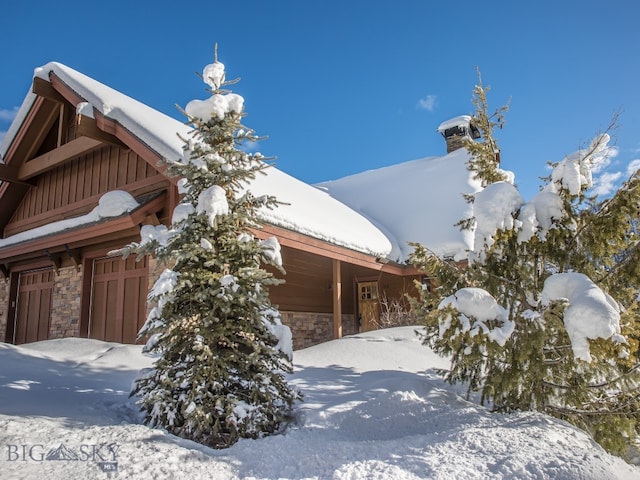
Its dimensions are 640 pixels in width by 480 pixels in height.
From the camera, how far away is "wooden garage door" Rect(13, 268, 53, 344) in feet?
35.0

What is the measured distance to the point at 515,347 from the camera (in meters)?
4.12

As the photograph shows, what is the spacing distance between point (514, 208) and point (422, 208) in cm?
1074

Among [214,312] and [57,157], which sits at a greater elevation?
[57,157]

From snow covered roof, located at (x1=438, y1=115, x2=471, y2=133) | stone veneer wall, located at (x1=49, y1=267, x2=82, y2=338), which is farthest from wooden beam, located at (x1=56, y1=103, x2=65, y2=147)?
snow covered roof, located at (x1=438, y1=115, x2=471, y2=133)

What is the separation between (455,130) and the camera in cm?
1909

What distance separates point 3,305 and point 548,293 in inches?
519

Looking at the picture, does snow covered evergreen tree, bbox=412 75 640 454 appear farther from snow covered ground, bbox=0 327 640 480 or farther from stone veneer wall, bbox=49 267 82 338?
stone veneer wall, bbox=49 267 82 338

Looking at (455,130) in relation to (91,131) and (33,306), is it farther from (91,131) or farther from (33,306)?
(33,306)

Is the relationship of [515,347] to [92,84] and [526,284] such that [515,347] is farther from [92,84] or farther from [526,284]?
[92,84]

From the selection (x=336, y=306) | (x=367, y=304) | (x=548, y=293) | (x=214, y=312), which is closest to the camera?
(x=548, y=293)

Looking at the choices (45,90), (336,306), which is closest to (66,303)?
(45,90)

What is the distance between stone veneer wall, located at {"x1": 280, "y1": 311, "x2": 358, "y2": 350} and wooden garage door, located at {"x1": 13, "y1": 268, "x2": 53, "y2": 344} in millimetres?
5644

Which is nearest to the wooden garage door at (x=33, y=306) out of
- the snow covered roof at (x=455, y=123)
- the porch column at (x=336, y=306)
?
the porch column at (x=336, y=306)

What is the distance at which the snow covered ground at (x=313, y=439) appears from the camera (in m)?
2.95
